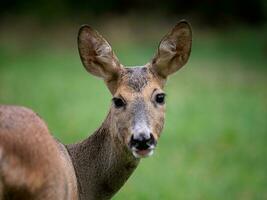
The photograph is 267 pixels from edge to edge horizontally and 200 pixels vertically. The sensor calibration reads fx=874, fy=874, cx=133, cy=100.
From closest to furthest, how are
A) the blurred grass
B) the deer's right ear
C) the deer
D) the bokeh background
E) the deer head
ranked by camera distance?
1. the deer
2. the deer head
3. the deer's right ear
4. the blurred grass
5. the bokeh background

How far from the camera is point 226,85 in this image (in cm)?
2028

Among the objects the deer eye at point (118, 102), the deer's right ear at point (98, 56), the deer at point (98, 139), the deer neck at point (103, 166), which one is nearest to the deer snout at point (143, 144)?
the deer at point (98, 139)

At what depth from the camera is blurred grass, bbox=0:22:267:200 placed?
37.6 feet

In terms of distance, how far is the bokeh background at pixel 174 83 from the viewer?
11820 mm

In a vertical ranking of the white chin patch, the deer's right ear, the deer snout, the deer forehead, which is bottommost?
the white chin patch

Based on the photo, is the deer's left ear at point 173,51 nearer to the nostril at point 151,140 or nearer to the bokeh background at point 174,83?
the nostril at point 151,140

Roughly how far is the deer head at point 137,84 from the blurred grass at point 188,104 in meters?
2.84

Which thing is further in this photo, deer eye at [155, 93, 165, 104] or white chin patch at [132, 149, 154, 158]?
deer eye at [155, 93, 165, 104]

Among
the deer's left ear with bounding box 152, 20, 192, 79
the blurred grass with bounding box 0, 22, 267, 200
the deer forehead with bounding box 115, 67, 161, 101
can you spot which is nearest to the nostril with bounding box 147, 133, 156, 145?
the deer forehead with bounding box 115, 67, 161, 101

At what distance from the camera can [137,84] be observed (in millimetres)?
7070

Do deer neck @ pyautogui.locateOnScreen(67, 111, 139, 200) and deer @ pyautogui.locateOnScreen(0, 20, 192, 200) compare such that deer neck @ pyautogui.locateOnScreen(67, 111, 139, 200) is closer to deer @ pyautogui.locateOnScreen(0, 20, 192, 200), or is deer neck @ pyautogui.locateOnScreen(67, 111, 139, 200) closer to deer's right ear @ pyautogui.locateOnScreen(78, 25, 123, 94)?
deer @ pyautogui.locateOnScreen(0, 20, 192, 200)

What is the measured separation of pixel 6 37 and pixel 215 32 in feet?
23.8

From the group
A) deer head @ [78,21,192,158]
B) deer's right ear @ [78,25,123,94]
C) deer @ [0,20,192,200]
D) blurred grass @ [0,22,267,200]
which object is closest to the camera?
deer @ [0,20,192,200]

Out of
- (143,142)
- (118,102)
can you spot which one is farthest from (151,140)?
(118,102)
